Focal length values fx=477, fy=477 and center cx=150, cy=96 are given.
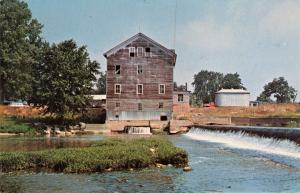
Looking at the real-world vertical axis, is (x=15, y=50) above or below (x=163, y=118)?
above

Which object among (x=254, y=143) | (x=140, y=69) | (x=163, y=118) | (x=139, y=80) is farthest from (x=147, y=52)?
(x=254, y=143)

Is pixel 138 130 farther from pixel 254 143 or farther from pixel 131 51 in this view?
pixel 254 143

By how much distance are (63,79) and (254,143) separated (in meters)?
26.0

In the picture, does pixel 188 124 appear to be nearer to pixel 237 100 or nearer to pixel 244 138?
pixel 244 138

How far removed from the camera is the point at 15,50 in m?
65.9

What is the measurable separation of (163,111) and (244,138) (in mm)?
22952

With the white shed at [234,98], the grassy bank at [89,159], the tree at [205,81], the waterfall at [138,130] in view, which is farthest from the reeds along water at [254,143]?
the tree at [205,81]

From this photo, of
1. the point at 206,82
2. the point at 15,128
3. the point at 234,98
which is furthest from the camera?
the point at 206,82

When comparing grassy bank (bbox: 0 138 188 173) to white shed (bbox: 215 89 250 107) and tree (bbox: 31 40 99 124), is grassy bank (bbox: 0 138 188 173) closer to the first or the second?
tree (bbox: 31 40 99 124)

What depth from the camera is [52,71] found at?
52.5 metres

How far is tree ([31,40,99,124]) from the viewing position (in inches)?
2047

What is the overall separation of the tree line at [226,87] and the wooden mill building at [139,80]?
155 ft

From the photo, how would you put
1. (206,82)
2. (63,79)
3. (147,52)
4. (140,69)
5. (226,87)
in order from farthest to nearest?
(206,82), (226,87), (140,69), (147,52), (63,79)

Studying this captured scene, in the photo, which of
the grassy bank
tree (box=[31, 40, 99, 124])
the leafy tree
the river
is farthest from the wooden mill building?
the leafy tree
